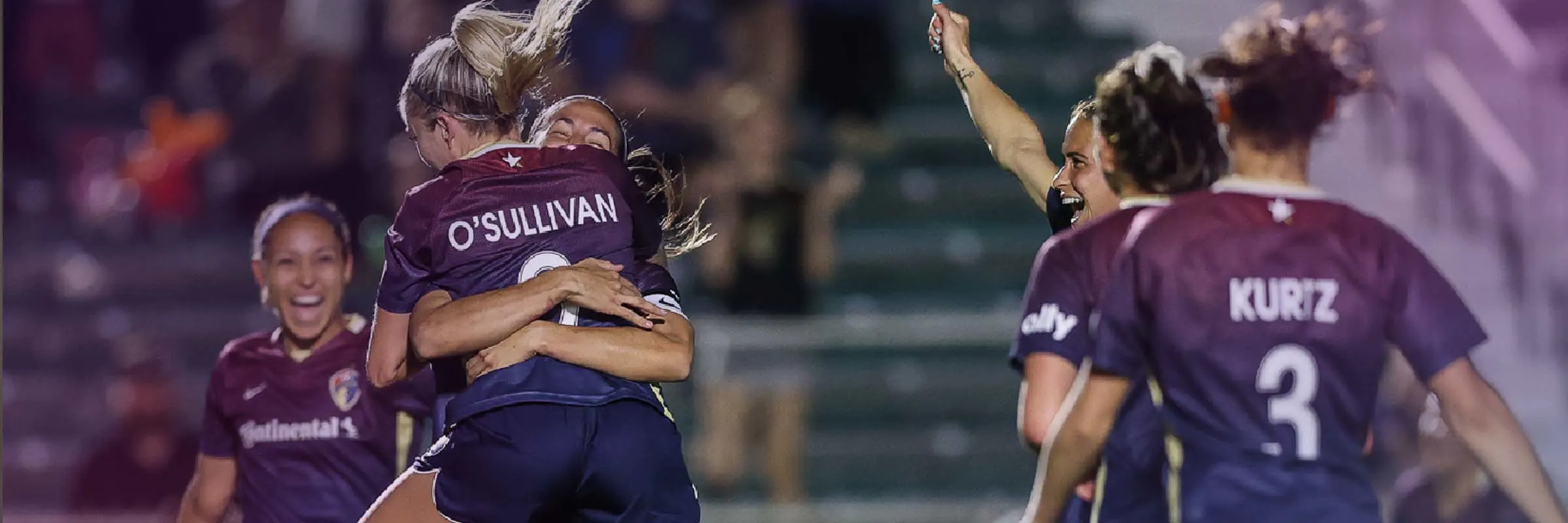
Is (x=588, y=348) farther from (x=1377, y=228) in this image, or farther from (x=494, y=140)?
(x=1377, y=228)

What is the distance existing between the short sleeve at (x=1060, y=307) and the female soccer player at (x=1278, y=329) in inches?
10.8

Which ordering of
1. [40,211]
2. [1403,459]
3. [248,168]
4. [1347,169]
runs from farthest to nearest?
[40,211] → [248,168] → [1347,169] → [1403,459]

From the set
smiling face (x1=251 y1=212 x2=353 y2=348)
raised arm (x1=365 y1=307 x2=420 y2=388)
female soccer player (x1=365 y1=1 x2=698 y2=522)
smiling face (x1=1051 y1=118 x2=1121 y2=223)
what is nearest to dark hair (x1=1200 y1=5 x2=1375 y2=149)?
smiling face (x1=1051 y1=118 x2=1121 y2=223)

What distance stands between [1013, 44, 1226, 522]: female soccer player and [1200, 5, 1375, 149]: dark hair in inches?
8.0

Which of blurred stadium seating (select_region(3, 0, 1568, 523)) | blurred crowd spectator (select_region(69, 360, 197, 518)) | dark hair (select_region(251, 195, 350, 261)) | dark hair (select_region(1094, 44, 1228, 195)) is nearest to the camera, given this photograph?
dark hair (select_region(1094, 44, 1228, 195))

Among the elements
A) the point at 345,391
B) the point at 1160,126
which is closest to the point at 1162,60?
the point at 1160,126

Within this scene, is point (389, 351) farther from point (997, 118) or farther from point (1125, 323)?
point (997, 118)

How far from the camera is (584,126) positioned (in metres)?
4.96

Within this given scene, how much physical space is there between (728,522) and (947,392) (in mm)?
1666

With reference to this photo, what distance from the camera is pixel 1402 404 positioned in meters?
8.26

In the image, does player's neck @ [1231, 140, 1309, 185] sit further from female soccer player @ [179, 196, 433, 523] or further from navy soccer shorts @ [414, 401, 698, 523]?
female soccer player @ [179, 196, 433, 523]

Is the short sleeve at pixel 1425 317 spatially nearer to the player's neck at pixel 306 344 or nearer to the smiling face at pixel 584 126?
the smiling face at pixel 584 126

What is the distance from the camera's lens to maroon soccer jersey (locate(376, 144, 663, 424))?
13.6ft

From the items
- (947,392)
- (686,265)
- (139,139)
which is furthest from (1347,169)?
(139,139)
